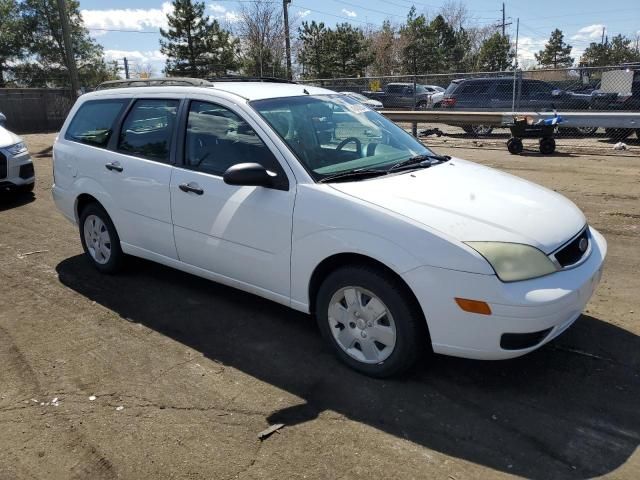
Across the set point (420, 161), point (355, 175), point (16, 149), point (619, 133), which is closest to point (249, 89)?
point (355, 175)

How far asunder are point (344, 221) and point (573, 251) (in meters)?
1.35

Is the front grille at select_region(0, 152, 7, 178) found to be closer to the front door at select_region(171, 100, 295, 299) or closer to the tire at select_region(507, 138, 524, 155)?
the front door at select_region(171, 100, 295, 299)

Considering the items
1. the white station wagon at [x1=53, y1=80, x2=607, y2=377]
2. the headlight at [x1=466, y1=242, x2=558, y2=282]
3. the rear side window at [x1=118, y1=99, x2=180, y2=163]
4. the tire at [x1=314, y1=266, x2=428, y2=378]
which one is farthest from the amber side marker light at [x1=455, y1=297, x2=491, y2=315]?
the rear side window at [x1=118, y1=99, x2=180, y2=163]

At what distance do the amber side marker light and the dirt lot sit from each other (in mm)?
587

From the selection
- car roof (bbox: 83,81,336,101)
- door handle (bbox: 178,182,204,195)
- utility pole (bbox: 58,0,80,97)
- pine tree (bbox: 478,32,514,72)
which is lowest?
door handle (bbox: 178,182,204,195)

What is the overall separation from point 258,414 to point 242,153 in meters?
1.78

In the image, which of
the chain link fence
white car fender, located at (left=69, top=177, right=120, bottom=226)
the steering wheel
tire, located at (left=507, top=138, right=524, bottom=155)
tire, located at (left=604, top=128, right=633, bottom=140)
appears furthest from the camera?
the chain link fence

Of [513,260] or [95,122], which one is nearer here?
[513,260]

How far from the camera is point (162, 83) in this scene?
482 centimetres

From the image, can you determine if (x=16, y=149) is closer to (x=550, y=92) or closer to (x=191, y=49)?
(x=550, y=92)

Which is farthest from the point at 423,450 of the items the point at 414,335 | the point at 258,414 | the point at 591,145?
the point at 591,145

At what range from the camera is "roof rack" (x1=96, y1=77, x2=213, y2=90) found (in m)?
4.50

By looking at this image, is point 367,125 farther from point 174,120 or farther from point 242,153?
point 174,120

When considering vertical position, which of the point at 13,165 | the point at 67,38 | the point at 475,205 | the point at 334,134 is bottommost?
the point at 13,165
